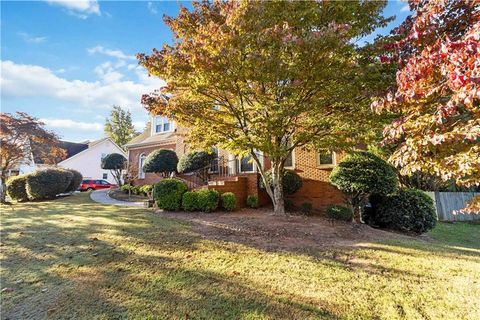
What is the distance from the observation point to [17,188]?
554 inches

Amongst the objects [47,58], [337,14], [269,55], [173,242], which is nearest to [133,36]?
[47,58]

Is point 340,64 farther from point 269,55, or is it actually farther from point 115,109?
point 115,109

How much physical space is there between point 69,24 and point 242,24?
5.93 metres

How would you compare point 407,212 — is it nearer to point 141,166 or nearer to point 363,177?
point 363,177

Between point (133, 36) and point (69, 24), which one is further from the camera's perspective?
point (133, 36)

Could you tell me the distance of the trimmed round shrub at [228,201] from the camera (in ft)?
30.3

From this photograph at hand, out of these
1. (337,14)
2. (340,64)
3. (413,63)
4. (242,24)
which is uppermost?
(337,14)

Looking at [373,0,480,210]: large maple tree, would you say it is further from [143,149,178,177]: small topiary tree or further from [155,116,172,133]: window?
[155,116,172,133]: window

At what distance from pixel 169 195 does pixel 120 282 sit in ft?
A: 17.7

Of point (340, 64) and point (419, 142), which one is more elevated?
point (340, 64)

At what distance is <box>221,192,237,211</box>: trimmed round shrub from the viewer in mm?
9250

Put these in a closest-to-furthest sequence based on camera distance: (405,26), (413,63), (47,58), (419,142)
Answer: (413,63) < (419,142) < (405,26) < (47,58)

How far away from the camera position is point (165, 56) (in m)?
6.00

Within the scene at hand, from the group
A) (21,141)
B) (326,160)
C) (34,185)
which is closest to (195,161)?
(326,160)
